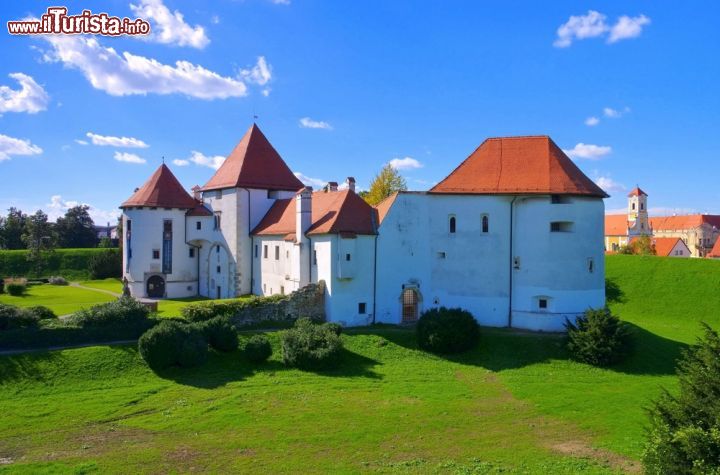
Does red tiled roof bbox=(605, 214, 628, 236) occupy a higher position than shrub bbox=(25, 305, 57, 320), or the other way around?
red tiled roof bbox=(605, 214, 628, 236)

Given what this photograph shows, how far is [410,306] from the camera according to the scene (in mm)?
34844

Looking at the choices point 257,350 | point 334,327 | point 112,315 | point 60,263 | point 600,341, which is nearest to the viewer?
point 257,350

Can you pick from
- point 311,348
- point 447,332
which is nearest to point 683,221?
point 447,332

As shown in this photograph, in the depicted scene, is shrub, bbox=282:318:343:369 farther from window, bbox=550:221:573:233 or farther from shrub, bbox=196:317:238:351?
window, bbox=550:221:573:233

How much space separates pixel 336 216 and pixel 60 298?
86.5 feet

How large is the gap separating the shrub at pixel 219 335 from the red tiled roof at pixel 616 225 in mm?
100184

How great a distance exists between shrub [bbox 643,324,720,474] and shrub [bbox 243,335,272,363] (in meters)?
17.6

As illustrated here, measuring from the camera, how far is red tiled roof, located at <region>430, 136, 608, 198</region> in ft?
108

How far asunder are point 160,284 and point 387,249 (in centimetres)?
2133

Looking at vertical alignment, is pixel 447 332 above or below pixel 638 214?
below

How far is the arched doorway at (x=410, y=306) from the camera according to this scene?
3462cm

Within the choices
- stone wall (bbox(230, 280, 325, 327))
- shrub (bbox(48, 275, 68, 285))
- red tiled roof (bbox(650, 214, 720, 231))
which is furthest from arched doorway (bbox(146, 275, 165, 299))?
red tiled roof (bbox(650, 214, 720, 231))

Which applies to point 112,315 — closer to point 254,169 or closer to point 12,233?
point 254,169

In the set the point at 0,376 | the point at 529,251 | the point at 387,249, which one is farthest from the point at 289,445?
the point at 529,251
